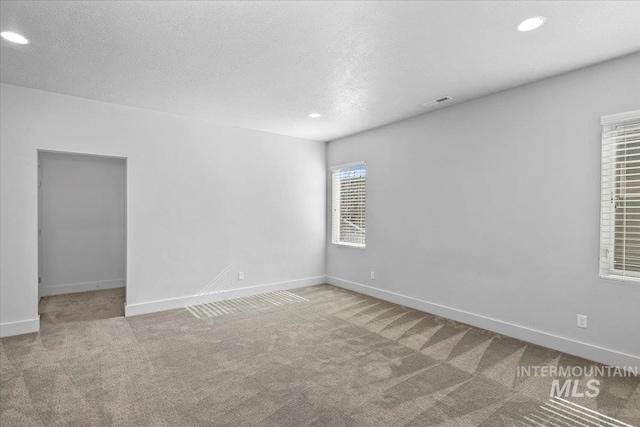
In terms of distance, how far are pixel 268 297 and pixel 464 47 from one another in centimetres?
416

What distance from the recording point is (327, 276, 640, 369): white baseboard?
2.76m

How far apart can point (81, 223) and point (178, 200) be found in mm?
2187

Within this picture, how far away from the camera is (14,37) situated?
2.49 m

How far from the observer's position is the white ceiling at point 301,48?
84.4 inches

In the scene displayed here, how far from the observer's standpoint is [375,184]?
200 inches

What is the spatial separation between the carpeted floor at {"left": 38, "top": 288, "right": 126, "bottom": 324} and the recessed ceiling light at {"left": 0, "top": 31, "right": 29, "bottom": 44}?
10.2 ft

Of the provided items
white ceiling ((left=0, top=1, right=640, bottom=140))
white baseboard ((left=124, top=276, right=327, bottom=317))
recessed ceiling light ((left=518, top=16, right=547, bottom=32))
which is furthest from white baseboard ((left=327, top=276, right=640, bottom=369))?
recessed ceiling light ((left=518, top=16, right=547, bottom=32))

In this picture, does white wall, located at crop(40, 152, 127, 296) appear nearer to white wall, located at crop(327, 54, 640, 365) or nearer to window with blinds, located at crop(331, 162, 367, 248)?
window with blinds, located at crop(331, 162, 367, 248)

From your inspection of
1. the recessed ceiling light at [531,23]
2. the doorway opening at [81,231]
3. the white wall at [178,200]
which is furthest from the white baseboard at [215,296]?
the recessed ceiling light at [531,23]

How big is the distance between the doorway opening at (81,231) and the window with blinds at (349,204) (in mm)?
3457

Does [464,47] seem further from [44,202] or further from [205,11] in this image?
[44,202]

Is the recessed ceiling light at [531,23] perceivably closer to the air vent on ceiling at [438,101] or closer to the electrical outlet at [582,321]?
the air vent on ceiling at [438,101]

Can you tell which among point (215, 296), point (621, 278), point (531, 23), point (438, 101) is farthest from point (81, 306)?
point (621, 278)

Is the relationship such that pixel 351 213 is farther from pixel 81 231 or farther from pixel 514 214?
pixel 81 231
